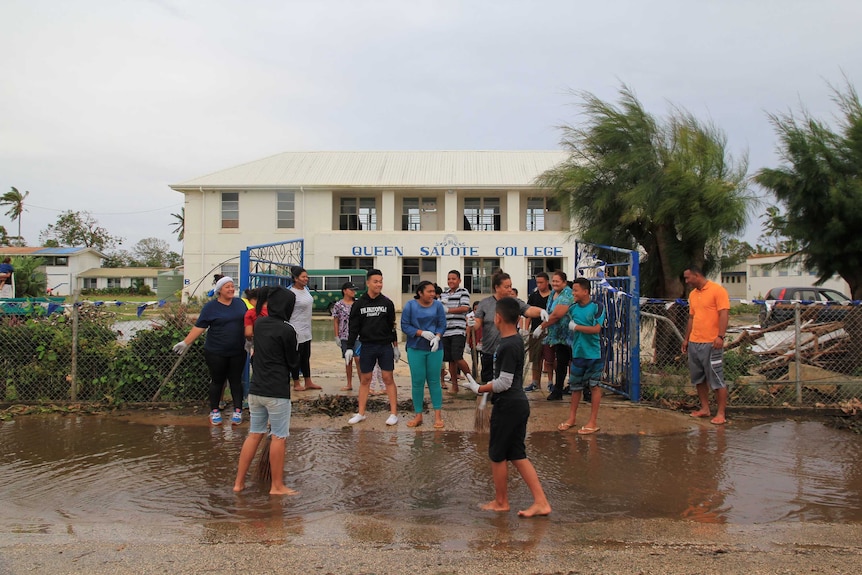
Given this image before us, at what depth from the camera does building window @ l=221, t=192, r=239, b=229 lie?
29.9 metres

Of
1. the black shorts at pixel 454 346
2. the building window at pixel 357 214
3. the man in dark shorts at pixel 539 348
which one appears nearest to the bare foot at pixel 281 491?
the black shorts at pixel 454 346

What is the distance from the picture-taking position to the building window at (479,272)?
98.4 ft

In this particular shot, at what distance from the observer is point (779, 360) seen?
920 centimetres

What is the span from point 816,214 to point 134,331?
10283 millimetres

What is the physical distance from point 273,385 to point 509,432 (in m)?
1.87

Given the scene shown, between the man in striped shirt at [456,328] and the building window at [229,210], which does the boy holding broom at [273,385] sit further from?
the building window at [229,210]

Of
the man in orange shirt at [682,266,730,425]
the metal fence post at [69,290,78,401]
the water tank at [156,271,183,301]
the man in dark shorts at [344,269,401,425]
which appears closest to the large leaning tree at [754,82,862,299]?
the man in orange shirt at [682,266,730,425]

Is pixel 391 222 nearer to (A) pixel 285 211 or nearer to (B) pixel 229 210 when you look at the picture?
(A) pixel 285 211

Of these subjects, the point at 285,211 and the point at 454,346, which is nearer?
the point at 454,346

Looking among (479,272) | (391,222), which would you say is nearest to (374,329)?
(479,272)

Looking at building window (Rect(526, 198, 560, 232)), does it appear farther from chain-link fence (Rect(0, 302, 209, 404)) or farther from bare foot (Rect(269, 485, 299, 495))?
bare foot (Rect(269, 485, 299, 495))

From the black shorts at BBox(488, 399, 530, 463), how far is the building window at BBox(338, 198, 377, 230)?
26.9 metres

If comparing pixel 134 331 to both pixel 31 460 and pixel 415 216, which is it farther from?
pixel 415 216

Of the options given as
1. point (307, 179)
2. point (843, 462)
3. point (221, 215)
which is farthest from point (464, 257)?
point (843, 462)
